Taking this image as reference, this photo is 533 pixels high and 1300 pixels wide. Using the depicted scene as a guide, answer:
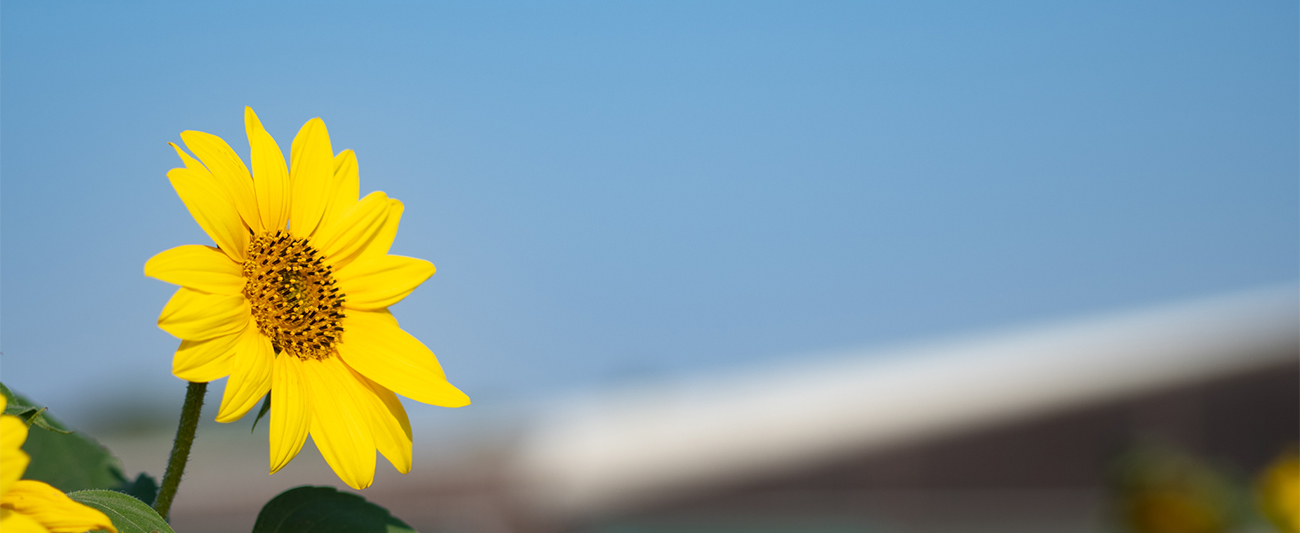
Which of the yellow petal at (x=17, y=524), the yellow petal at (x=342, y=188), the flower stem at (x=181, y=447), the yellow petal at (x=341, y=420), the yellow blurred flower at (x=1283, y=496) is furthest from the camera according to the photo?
the yellow blurred flower at (x=1283, y=496)

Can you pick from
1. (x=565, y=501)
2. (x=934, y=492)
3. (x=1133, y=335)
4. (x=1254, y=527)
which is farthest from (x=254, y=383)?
(x=1133, y=335)

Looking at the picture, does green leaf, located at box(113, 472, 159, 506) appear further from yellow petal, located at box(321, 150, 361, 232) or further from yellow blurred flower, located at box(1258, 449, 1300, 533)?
yellow blurred flower, located at box(1258, 449, 1300, 533)

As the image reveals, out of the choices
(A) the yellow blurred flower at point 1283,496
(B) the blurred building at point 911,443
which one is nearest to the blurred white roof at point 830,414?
(B) the blurred building at point 911,443

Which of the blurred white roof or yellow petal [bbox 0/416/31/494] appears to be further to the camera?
the blurred white roof

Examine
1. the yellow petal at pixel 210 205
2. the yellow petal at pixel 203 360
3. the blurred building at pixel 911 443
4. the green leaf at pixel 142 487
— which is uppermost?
the blurred building at pixel 911 443

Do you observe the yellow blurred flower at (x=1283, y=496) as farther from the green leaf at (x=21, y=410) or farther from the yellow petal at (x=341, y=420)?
the green leaf at (x=21, y=410)

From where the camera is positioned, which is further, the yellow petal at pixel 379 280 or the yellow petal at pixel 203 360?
the yellow petal at pixel 379 280

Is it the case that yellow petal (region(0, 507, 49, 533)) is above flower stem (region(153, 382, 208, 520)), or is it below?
below

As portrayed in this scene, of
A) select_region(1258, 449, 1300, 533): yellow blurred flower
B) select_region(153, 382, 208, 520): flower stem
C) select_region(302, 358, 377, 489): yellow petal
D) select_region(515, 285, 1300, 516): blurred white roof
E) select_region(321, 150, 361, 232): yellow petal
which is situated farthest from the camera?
select_region(515, 285, 1300, 516): blurred white roof

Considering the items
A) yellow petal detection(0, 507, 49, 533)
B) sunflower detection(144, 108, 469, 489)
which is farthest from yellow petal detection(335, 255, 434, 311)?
yellow petal detection(0, 507, 49, 533)
